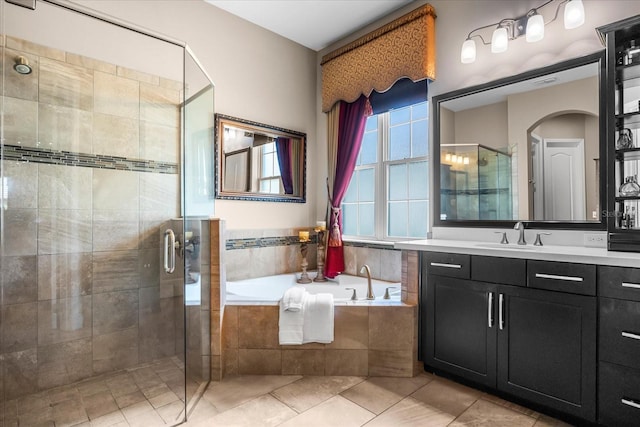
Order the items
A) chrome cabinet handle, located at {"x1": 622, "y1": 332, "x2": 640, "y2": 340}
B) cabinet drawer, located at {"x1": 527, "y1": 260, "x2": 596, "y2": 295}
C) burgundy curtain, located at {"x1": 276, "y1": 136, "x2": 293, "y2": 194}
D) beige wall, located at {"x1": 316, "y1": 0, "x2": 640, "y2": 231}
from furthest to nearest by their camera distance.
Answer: burgundy curtain, located at {"x1": 276, "y1": 136, "x2": 293, "y2": 194}, beige wall, located at {"x1": 316, "y1": 0, "x2": 640, "y2": 231}, cabinet drawer, located at {"x1": 527, "y1": 260, "x2": 596, "y2": 295}, chrome cabinet handle, located at {"x1": 622, "y1": 332, "x2": 640, "y2": 340}

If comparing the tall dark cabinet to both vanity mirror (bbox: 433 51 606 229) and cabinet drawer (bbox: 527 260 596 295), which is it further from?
cabinet drawer (bbox: 527 260 596 295)

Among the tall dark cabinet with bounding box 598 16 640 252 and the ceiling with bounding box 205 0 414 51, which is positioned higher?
the ceiling with bounding box 205 0 414 51

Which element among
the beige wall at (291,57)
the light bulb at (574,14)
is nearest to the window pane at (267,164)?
the beige wall at (291,57)

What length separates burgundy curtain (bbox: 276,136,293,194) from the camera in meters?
3.39

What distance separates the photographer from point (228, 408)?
191cm

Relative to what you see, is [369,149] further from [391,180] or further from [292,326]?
[292,326]

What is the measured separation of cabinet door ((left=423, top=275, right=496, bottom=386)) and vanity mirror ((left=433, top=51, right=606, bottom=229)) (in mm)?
646

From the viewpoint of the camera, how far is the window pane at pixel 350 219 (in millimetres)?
3549

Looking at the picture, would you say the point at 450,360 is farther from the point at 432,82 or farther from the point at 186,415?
the point at 432,82

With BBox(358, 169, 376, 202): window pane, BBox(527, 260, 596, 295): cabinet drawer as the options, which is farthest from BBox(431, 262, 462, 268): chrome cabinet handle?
BBox(358, 169, 376, 202): window pane

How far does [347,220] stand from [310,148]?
845 millimetres

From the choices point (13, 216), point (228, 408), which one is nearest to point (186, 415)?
point (228, 408)

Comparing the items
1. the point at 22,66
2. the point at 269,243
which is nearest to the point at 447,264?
the point at 269,243

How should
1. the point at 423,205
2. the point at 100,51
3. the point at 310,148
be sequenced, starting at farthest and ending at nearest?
the point at 310,148
the point at 423,205
the point at 100,51
